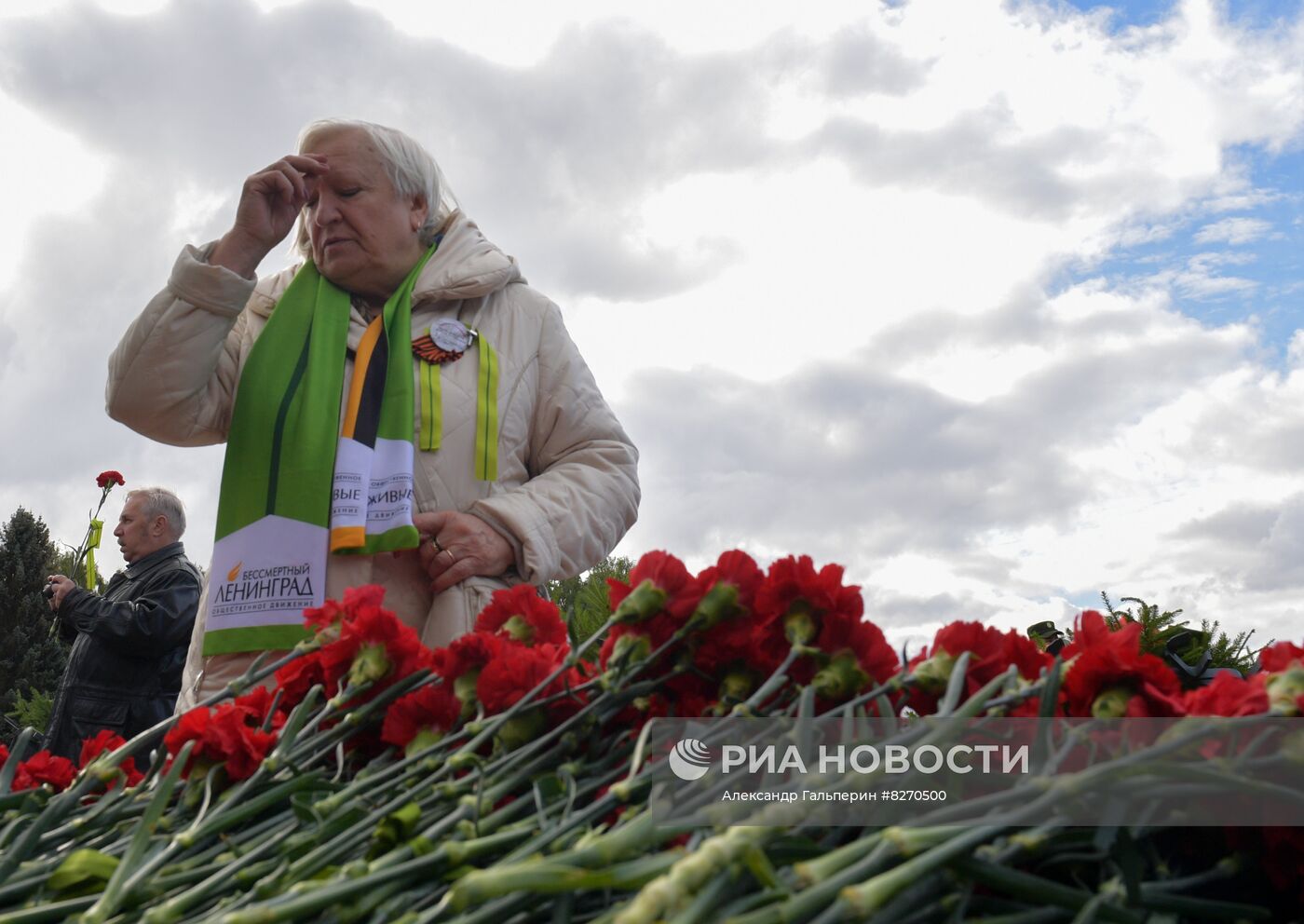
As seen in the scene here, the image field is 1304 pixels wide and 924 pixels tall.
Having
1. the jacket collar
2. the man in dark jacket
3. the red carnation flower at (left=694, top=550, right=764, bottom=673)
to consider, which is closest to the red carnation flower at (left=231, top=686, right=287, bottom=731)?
the red carnation flower at (left=694, top=550, right=764, bottom=673)

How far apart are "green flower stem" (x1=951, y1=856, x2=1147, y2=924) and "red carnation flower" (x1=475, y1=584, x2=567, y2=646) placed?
1.64 feet

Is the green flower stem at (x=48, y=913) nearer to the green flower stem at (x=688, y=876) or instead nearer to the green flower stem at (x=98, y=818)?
the green flower stem at (x=98, y=818)

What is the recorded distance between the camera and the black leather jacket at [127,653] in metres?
4.81

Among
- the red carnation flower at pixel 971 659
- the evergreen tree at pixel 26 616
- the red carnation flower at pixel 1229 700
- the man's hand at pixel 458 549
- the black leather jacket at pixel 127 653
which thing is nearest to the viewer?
the red carnation flower at pixel 1229 700

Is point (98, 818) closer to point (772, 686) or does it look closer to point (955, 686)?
point (772, 686)

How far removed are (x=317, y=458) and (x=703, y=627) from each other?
4.81ft

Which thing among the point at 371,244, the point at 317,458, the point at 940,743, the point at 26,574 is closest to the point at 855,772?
the point at 940,743

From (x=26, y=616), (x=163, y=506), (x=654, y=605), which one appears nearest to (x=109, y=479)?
(x=163, y=506)

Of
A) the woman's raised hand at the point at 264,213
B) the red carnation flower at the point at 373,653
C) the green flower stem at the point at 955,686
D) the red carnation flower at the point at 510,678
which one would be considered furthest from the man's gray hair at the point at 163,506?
the green flower stem at the point at 955,686

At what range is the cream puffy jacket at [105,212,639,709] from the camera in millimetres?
1918

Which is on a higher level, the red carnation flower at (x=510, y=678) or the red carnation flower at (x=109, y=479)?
the red carnation flower at (x=109, y=479)

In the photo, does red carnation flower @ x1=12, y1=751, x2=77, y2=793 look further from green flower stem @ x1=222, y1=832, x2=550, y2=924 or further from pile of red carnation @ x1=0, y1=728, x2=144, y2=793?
green flower stem @ x1=222, y1=832, x2=550, y2=924

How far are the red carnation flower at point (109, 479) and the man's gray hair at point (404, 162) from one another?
4769mm

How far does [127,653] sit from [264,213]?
356cm
